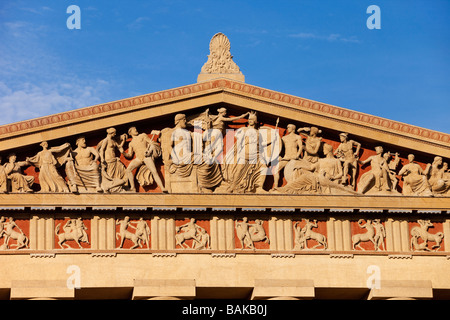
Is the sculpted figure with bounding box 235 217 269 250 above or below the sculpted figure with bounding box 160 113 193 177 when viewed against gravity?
below

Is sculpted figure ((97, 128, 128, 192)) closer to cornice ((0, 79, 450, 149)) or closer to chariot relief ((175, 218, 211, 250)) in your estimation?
cornice ((0, 79, 450, 149))

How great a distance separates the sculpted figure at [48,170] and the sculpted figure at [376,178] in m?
6.92

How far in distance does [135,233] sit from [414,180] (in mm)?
6666

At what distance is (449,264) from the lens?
82.6 ft

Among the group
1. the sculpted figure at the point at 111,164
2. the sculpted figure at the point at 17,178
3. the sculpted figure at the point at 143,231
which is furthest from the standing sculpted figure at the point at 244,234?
the sculpted figure at the point at 17,178

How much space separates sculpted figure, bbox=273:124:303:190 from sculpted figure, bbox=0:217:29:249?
5.94m

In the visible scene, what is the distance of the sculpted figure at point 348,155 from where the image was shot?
2539cm

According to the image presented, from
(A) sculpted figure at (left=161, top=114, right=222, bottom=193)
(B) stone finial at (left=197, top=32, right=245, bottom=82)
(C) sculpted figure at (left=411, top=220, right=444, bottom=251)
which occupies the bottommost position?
(C) sculpted figure at (left=411, top=220, right=444, bottom=251)

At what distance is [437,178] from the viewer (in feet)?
83.6

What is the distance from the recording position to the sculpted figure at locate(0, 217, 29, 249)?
959 inches

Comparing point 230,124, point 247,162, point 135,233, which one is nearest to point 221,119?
point 230,124

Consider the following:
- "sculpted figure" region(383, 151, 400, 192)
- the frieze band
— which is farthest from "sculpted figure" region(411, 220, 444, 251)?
"sculpted figure" region(383, 151, 400, 192)

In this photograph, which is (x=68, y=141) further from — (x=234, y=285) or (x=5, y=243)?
(x=234, y=285)

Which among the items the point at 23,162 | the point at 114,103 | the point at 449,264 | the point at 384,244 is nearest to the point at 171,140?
the point at 114,103
